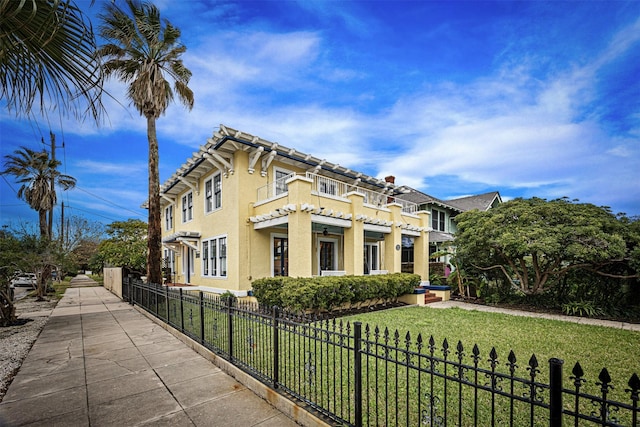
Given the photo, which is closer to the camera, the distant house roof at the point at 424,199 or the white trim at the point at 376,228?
the white trim at the point at 376,228

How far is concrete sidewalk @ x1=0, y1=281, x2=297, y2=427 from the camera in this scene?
152 inches

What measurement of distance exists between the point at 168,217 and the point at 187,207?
483 cm

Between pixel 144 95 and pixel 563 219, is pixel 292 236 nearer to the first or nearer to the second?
pixel 144 95

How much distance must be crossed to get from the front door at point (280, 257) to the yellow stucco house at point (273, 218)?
0.06 feet

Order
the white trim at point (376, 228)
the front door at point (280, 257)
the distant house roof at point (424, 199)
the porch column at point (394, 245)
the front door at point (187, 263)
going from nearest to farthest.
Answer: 1. the white trim at point (376, 228)
2. the front door at point (280, 257)
3. the porch column at point (394, 245)
4. the front door at point (187, 263)
5. the distant house roof at point (424, 199)

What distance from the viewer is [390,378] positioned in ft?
16.4

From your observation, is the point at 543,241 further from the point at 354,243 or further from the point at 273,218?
the point at 273,218

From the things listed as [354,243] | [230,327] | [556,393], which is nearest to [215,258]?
[354,243]

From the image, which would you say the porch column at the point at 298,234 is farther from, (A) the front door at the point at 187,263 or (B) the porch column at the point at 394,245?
(A) the front door at the point at 187,263

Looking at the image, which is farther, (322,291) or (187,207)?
(187,207)

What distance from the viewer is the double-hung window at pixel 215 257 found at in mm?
14895

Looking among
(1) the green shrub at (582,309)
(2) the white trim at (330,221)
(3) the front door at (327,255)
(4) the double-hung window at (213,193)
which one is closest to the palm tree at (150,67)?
(4) the double-hung window at (213,193)

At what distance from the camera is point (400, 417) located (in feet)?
12.3

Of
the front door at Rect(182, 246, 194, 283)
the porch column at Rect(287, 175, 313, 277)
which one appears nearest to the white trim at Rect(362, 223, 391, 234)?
the porch column at Rect(287, 175, 313, 277)
